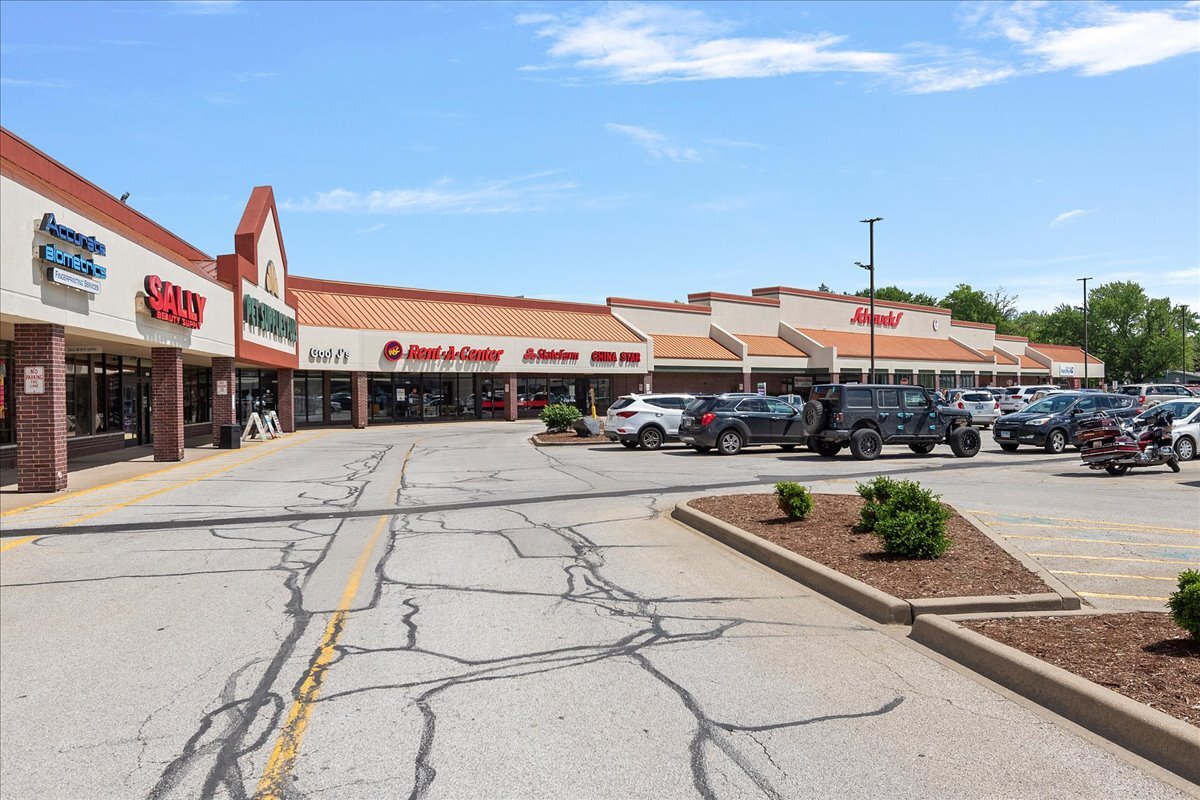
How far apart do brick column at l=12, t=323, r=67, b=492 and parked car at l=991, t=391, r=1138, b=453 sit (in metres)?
23.8

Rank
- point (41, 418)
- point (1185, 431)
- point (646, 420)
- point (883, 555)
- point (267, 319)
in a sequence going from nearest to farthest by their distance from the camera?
point (883, 555)
point (41, 418)
point (1185, 431)
point (646, 420)
point (267, 319)

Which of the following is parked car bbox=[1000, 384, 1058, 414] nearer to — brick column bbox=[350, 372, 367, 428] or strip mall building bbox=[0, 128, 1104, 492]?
strip mall building bbox=[0, 128, 1104, 492]

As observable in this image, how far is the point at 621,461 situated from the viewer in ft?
77.2

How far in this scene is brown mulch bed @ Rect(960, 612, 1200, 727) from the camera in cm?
493

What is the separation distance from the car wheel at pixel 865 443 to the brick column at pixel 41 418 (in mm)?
17959

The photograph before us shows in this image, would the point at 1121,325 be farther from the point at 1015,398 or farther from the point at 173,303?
the point at 173,303

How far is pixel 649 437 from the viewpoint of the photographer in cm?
2795

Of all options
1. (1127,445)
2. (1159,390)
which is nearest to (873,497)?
(1127,445)

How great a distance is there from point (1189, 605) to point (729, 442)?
65.4ft

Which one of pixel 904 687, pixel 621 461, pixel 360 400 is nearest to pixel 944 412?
pixel 621 461

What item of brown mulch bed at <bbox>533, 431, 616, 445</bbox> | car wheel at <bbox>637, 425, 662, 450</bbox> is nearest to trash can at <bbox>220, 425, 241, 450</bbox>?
brown mulch bed at <bbox>533, 431, 616, 445</bbox>

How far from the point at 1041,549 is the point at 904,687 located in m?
5.47

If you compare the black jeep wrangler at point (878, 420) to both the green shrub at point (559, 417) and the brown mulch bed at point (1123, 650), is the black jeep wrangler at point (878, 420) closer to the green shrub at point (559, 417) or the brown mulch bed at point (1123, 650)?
the green shrub at point (559, 417)

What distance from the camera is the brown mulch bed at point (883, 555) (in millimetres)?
7788
